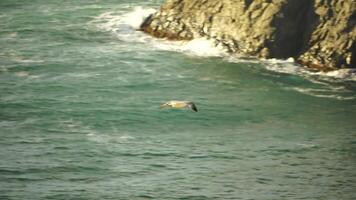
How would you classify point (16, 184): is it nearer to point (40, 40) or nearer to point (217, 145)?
point (217, 145)

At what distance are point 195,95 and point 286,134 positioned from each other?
→ 11004mm

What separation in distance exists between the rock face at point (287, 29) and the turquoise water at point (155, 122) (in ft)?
6.76

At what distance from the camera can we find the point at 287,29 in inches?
3258

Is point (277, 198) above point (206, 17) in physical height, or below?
below

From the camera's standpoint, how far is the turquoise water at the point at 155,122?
5712cm

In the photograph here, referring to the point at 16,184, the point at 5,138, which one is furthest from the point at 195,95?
the point at 16,184

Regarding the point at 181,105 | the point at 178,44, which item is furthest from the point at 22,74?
the point at 181,105

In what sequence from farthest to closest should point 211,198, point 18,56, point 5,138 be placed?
1. point 18,56
2. point 5,138
3. point 211,198

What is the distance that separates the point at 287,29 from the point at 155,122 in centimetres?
2012

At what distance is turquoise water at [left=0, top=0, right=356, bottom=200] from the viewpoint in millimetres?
57125

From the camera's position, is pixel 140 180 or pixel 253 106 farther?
pixel 253 106

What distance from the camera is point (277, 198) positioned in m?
54.9

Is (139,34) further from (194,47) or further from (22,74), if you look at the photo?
(22,74)

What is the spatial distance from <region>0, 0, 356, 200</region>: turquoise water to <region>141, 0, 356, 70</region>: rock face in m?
2.06
